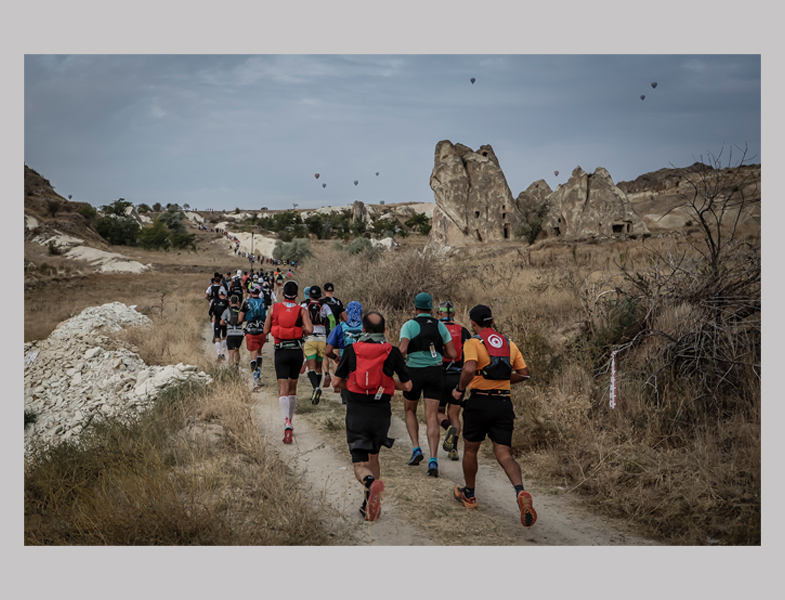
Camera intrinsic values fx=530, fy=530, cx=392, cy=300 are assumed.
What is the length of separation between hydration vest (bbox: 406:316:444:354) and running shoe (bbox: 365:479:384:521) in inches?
69.9

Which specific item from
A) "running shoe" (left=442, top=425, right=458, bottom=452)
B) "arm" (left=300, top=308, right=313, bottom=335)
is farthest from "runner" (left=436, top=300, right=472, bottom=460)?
"arm" (left=300, top=308, right=313, bottom=335)

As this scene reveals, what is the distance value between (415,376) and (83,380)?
1040 cm

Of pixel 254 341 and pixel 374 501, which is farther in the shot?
pixel 254 341

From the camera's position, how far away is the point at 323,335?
870cm

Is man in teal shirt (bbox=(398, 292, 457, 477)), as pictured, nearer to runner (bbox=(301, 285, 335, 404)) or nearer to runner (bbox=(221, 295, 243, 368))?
runner (bbox=(301, 285, 335, 404))

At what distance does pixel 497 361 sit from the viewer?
4.62m

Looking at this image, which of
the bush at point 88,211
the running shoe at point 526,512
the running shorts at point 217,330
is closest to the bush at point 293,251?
the bush at point 88,211

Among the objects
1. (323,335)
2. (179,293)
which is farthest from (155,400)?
(179,293)

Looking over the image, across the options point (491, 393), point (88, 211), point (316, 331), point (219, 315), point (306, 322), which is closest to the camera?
point (491, 393)

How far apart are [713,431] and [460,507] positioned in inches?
119

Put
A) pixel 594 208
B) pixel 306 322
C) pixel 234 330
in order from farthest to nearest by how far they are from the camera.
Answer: pixel 594 208, pixel 234 330, pixel 306 322

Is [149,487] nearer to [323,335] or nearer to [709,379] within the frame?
[323,335]

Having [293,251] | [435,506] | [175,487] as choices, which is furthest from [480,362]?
[293,251]

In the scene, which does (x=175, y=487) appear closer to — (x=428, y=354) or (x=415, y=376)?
(x=415, y=376)
